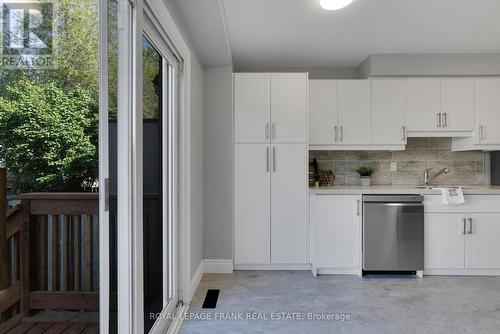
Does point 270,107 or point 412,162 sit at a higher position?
point 270,107

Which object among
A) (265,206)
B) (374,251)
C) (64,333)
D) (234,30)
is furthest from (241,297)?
(234,30)

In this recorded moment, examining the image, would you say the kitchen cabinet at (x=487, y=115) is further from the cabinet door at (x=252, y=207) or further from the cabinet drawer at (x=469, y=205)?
the cabinet door at (x=252, y=207)

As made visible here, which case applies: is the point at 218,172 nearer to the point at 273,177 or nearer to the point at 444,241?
the point at 273,177

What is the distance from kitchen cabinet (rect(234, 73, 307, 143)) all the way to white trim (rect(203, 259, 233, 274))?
1353 millimetres

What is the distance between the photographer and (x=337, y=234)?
144 inches

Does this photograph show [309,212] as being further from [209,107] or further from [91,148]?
[91,148]

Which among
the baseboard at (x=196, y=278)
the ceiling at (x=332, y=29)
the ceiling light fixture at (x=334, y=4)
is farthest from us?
the baseboard at (x=196, y=278)

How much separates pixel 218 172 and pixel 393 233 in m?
1.96

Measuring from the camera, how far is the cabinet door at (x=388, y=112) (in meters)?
3.97

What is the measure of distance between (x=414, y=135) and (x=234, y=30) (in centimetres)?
239

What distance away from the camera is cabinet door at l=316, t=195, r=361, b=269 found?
12.0 feet

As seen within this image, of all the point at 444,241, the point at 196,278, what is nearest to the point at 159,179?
the point at 196,278

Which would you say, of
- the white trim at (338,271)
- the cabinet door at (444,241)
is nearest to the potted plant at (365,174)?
the cabinet door at (444,241)

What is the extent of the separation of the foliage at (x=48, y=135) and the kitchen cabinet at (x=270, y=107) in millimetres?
2508
